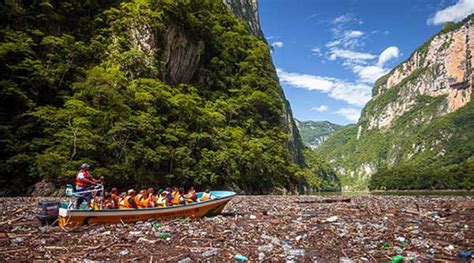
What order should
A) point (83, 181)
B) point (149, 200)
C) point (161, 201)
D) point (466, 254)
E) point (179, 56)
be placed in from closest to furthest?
point (466, 254) → point (83, 181) → point (149, 200) → point (161, 201) → point (179, 56)

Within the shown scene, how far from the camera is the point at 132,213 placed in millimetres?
14109

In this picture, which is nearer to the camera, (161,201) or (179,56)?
(161,201)

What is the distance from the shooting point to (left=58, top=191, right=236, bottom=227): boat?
1272 cm

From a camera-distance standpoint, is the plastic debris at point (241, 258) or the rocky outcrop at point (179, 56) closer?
A: the plastic debris at point (241, 258)

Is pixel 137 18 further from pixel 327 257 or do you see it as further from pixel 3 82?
pixel 327 257

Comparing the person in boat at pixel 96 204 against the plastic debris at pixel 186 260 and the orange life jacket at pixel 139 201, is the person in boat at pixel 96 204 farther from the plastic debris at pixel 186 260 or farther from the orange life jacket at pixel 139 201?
the plastic debris at pixel 186 260

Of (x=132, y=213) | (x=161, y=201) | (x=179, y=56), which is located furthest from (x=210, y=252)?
(x=179, y=56)

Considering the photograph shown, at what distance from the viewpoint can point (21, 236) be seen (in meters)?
10.9

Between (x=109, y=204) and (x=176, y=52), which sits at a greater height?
(x=176, y=52)

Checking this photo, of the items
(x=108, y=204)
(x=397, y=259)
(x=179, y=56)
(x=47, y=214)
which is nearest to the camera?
(x=397, y=259)

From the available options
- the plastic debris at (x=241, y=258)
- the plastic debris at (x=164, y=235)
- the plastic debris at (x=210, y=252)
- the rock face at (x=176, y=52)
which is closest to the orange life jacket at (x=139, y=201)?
the plastic debris at (x=164, y=235)

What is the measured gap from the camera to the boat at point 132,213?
12.7 meters

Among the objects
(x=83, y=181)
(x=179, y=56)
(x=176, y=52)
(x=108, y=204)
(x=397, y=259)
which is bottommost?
(x=397, y=259)

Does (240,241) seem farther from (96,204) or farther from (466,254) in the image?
(96,204)
